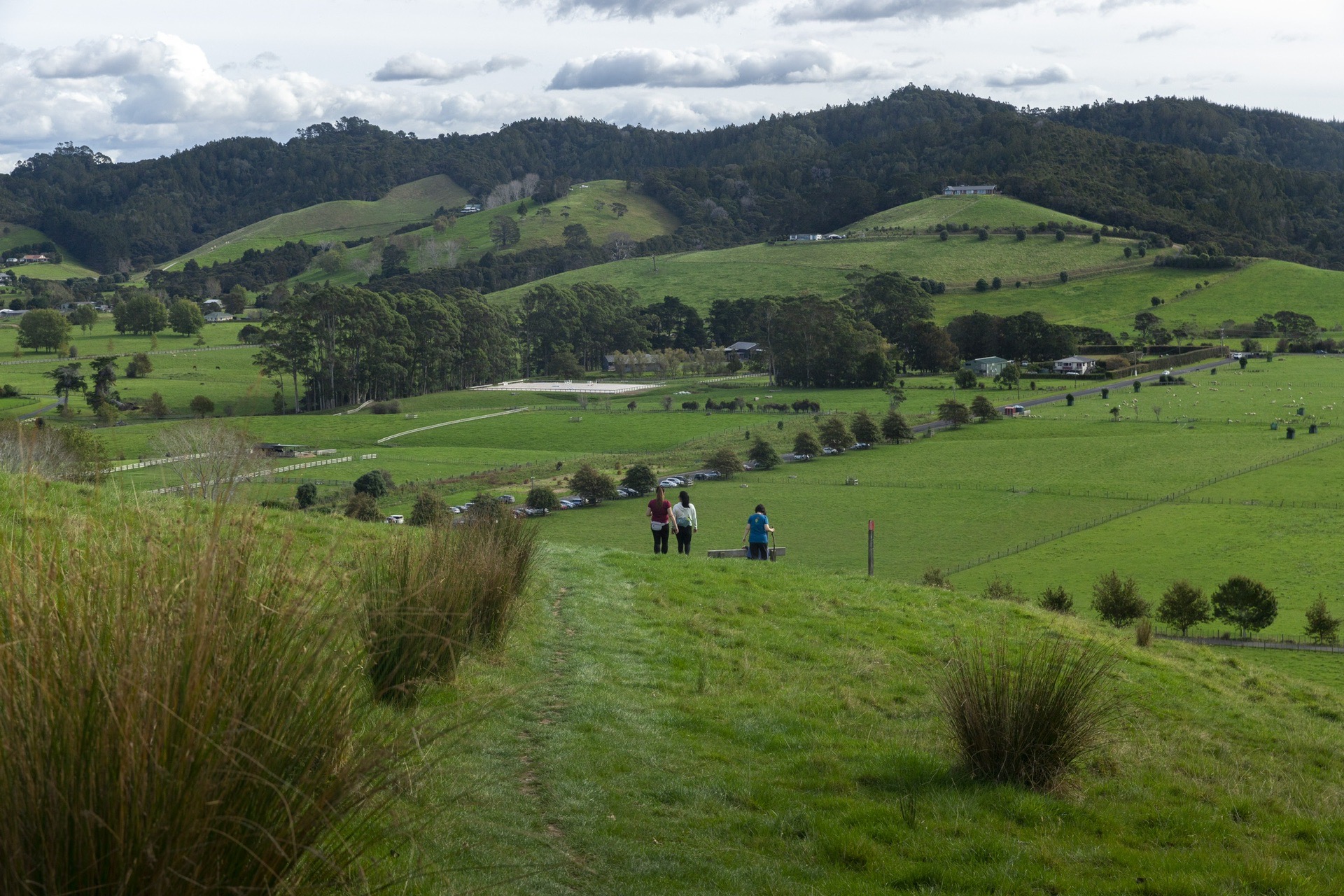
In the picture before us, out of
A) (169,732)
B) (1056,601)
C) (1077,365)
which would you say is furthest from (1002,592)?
(1077,365)

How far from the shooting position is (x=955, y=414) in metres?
78.7

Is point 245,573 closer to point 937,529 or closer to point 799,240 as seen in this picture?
point 937,529

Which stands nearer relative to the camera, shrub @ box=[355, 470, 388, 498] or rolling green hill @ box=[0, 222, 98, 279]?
shrub @ box=[355, 470, 388, 498]

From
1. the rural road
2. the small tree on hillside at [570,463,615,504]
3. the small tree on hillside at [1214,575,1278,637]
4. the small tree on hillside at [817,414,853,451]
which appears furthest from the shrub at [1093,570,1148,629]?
the rural road

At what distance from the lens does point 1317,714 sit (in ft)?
47.6

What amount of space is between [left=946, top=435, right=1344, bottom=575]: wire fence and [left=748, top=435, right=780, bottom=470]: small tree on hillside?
20572 millimetres

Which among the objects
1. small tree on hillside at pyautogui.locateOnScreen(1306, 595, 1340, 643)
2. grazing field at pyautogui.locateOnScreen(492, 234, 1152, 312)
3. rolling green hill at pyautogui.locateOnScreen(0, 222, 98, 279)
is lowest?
small tree on hillside at pyautogui.locateOnScreen(1306, 595, 1340, 643)

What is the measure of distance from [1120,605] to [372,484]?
32877mm

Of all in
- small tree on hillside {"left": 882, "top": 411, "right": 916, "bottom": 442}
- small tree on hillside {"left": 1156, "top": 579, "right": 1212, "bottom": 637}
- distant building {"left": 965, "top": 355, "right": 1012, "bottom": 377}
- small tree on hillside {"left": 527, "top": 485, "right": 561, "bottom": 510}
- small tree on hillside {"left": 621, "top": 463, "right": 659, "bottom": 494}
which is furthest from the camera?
distant building {"left": 965, "top": 355, "right": 1012, "bottom": 377}

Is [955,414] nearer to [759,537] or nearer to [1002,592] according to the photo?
[1002,592]

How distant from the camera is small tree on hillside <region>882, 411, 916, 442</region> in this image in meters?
74.0

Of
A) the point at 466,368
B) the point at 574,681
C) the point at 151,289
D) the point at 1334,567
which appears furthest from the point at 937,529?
the point at 151,289

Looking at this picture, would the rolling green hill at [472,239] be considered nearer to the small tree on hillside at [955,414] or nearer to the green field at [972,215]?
the green field at [972,215]

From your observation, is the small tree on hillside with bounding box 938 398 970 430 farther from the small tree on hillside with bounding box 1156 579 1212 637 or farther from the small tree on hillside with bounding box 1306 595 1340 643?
the small tree on hillside with bounding box 1306 595 1340 643
